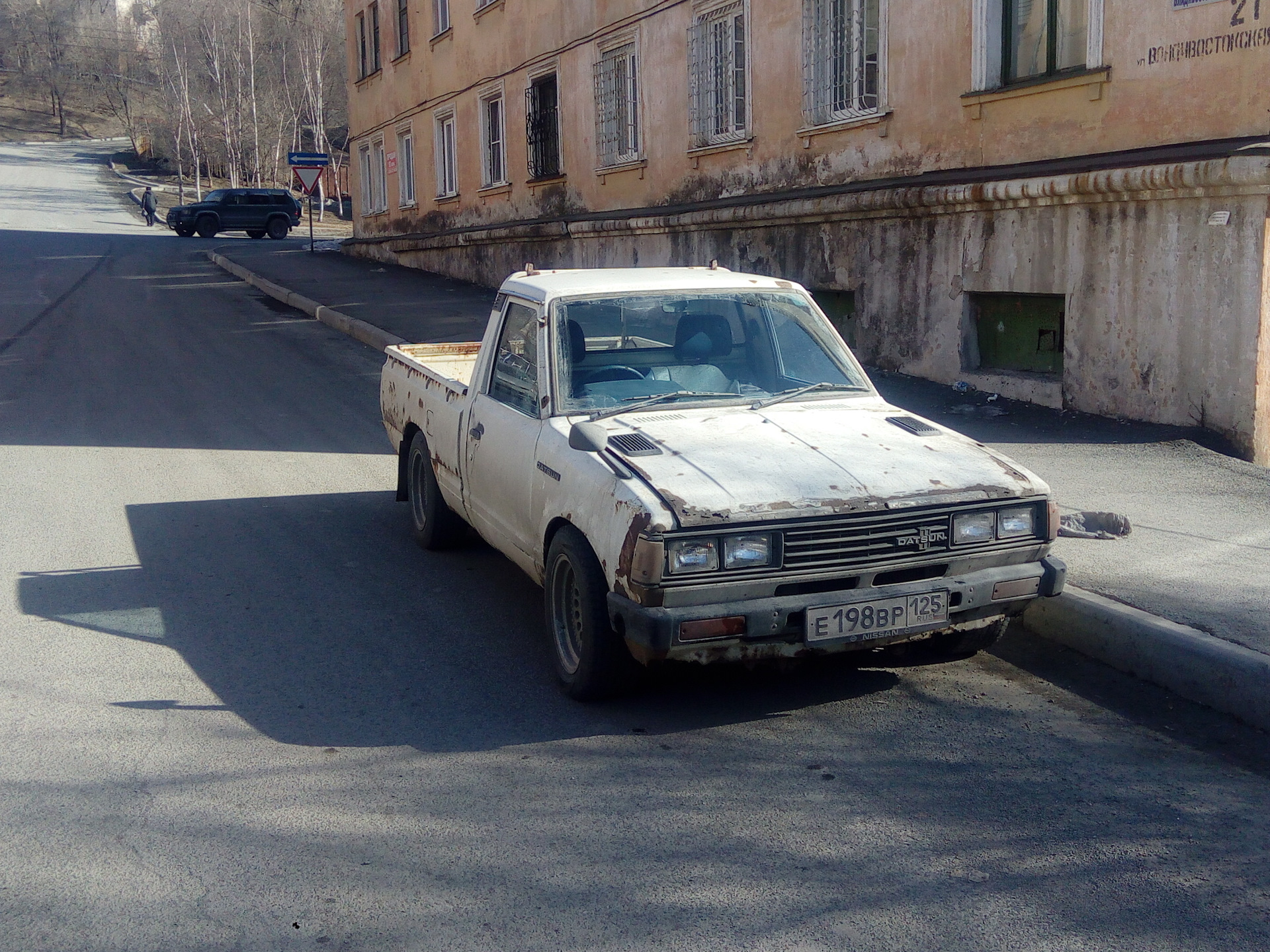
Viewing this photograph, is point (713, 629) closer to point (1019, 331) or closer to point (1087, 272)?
point (1087, 272)

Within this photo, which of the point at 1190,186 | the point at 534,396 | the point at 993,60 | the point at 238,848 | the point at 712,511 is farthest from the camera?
the point at 993,60

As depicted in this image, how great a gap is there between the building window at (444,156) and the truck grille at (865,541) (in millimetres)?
21591

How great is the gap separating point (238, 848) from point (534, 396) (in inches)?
94.5

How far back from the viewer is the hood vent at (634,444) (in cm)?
444

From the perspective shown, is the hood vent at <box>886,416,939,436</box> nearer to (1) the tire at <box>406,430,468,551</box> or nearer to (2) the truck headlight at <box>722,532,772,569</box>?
(2) the truck headlight at <box>722,532,772,569</box>

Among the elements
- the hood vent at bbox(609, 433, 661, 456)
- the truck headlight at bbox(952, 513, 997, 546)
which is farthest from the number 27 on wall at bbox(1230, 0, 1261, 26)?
the hood vent at bbox(609, 433, 661, 456)

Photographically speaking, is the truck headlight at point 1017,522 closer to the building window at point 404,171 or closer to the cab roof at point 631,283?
the cab roof at point 631,283

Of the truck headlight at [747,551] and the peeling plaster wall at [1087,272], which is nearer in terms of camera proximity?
the truck headlight at [747,551]

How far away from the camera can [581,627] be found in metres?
4.43

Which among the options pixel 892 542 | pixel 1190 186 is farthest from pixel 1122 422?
pixel 892 542

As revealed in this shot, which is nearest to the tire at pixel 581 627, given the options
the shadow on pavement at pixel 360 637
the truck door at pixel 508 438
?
the shadow on pavement at pixel 360 637

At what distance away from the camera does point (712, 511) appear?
4.04 meters

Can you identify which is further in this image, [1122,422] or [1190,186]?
[1122,422]

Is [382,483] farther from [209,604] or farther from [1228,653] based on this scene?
[1228,653]
